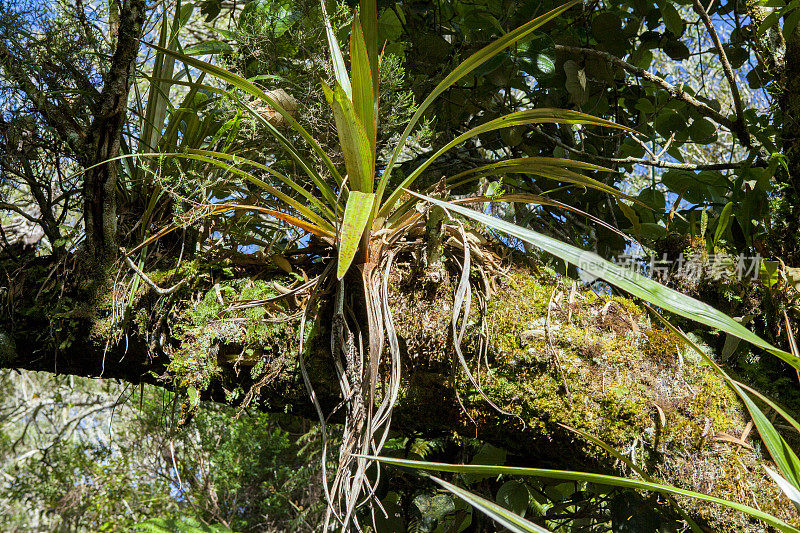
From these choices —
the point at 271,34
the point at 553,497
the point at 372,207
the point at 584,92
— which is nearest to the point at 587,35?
the point at 584,92

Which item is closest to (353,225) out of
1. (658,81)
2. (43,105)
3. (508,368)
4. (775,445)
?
(508,368)

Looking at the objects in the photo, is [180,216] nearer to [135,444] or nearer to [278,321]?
[278,321]

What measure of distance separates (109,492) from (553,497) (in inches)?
160

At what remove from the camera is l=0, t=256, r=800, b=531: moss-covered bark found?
1140 millimetres

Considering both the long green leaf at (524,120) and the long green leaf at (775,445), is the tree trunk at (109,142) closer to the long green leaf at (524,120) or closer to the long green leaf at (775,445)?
the long green leaf at (524,120)

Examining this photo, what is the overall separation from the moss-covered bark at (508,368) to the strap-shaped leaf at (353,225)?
0.23 meters

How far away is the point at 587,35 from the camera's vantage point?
2205 millimetres

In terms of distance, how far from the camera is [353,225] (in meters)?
1.06

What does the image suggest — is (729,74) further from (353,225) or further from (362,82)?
(353,225)

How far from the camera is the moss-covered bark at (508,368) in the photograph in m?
1.14

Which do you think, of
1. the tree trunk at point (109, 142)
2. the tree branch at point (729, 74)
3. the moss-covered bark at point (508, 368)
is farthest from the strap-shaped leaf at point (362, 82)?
the tree branch at point (729, 74)

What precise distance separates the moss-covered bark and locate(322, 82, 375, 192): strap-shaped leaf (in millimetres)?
228

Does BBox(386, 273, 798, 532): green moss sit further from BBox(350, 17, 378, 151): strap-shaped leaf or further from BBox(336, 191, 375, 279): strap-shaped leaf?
BBox(350, 17, 378, 151): strap-shaped leaf

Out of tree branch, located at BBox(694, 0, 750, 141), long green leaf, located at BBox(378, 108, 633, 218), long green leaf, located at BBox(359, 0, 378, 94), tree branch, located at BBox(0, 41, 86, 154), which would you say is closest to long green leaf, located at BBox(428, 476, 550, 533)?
long green leaf, located at BBox(378, 108, 633, 218)
